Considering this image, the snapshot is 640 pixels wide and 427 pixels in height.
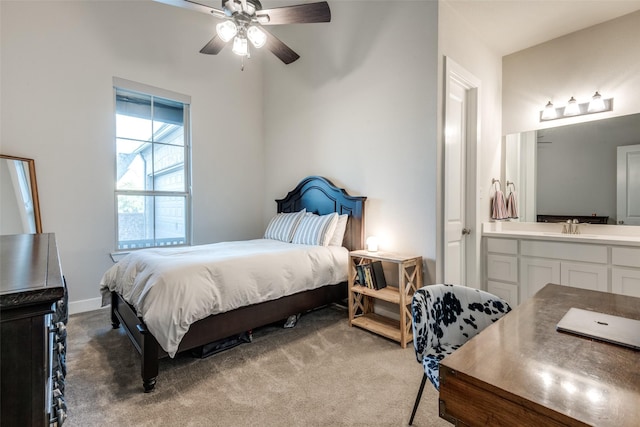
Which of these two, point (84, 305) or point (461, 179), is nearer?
point (461, 179)

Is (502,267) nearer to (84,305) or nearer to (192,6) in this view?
(192,6)

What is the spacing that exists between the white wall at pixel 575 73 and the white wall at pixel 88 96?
3.72 meters

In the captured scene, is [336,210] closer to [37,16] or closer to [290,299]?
[290,299]

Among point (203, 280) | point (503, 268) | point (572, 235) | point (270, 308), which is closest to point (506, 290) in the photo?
point (503, 268)

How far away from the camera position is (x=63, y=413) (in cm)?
94

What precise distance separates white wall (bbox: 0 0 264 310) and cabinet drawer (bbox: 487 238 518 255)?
3459 millimetres

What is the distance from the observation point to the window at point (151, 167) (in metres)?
3.45

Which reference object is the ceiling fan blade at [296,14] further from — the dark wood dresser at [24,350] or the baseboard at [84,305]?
the baseboard at [84,305]

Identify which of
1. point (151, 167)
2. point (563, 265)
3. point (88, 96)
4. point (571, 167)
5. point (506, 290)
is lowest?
point (506, 290)

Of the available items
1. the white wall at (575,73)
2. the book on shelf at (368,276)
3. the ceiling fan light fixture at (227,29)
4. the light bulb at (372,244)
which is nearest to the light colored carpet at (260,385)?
the book on shelf at (368,276)

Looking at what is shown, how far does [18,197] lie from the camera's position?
274 cm

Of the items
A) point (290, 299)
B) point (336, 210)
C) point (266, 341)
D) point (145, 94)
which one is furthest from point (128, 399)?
point (145, 94)

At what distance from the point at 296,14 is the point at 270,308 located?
235cm

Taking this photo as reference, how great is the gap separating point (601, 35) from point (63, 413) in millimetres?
4666
